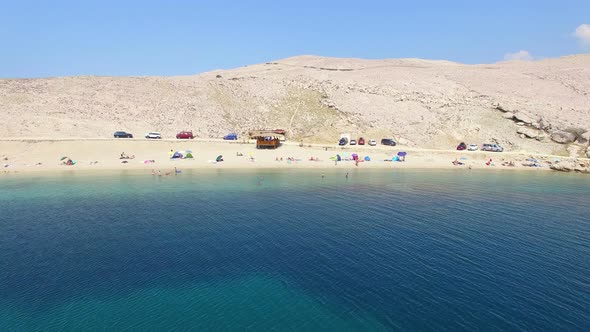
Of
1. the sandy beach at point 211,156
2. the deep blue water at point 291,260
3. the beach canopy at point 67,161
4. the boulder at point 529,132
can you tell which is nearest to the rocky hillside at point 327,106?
the boulder at point 529,132

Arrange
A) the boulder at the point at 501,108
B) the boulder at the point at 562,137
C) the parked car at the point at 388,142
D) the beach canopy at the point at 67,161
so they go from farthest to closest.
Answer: the boulder at the point at 501,108
the parked car at the point at 388,142
the boulder at the point at 562,137
the beach canopy at the point at 67,161

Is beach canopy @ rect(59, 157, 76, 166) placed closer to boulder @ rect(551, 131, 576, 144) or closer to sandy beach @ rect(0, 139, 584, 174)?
sandy beach @ rect(0, 139, 584, 174)

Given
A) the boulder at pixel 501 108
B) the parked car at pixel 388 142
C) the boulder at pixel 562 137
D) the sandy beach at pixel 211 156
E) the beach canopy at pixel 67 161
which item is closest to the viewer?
the beach canopy at pixel 67 161

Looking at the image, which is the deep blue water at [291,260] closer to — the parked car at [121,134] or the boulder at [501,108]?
the parked car at [121,134]

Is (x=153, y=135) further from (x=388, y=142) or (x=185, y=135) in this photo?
(x=388, y=142)

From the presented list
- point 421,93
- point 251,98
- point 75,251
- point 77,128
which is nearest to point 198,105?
point 251,98

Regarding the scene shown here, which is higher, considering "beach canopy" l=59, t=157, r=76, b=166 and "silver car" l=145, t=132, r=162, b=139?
"silver car" l=145, t=132, r=162, b=139

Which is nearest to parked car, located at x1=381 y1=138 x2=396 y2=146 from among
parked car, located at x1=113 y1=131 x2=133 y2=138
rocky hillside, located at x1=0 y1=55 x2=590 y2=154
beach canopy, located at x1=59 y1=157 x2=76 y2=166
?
rocky hillside, located at x1=0 y1=55 x2=590 y2=154
